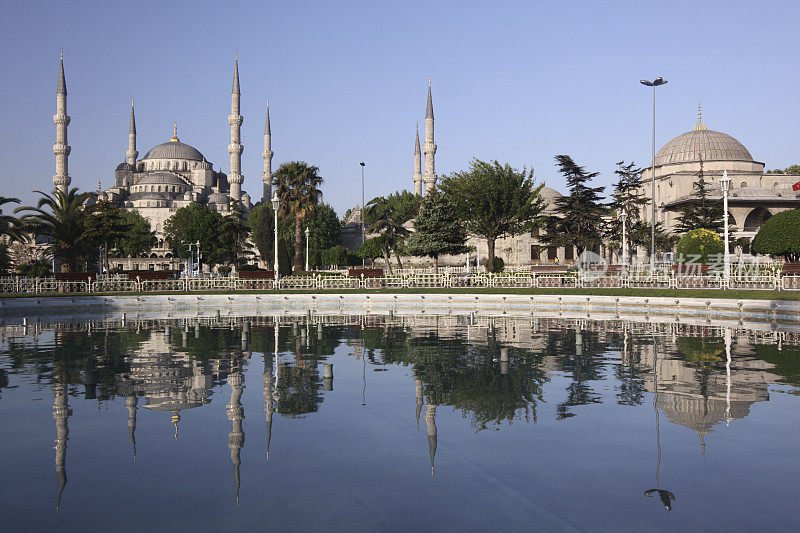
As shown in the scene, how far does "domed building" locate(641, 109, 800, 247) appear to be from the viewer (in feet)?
203

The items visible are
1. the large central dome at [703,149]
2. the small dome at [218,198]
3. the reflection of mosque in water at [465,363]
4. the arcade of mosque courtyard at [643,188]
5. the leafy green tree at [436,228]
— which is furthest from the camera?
the small dome at [218,198]

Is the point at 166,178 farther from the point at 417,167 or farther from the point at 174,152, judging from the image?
the point at 417,167

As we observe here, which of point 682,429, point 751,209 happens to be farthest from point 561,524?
point 751,209

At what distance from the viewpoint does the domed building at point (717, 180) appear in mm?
61750

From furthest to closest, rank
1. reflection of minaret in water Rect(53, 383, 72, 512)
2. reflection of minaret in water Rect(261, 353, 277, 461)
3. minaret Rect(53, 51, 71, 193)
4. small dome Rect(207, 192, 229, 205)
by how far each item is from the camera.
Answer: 1. small dome Rect(207, 192, 229, 205)
2. minaret Rect(53, 51, 71, 193)
3. reflection of minaret in water Rect(261, 353, 277, 461)
4. reflection of minaret in water Rect(53, 383, 72, 512)

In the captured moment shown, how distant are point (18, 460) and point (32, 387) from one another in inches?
151

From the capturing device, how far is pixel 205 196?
115000 millimetres

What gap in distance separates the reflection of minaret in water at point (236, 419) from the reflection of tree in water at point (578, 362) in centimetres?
347

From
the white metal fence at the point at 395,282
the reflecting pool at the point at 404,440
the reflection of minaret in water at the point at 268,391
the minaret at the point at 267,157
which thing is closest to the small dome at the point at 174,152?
the minaret at the point at 267,157

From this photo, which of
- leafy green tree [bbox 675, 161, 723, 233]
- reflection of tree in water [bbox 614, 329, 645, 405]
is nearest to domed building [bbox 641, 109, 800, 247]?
leafy green tree [bbox 675, 161, 723, 233]

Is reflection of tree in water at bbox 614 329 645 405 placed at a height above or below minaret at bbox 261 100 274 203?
below

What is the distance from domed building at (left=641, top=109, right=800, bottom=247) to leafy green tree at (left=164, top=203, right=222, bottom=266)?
45008mm

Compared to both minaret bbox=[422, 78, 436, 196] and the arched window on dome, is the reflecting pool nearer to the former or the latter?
the arched window on dome

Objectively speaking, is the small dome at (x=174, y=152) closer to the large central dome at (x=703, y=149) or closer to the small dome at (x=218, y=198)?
the small dome at (x=218, y=198)
